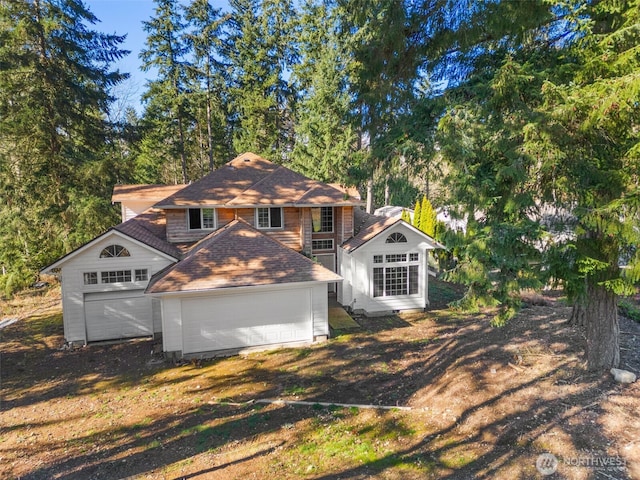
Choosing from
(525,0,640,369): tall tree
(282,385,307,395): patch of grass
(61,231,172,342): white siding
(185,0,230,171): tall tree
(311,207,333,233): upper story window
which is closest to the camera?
(525,0,640,369): tall tree

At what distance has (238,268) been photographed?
12.5 m

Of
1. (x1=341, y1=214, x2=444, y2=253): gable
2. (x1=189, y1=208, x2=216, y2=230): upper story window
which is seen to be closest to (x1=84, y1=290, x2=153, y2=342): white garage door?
(x1=189, y1=208, x2=216, y2=230): upper story window

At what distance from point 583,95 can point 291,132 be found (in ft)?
88.6

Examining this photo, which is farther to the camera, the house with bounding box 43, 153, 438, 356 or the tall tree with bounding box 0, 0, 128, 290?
the tall tree with bounding box 0, 0, 128, 290

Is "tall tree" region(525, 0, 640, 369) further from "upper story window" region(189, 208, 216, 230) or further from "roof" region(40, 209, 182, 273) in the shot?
"upper story window" region(189, 208, 216, 230)

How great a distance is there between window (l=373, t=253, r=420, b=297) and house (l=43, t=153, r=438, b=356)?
5 centimetres

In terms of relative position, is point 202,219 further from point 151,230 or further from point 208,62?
point 208,62

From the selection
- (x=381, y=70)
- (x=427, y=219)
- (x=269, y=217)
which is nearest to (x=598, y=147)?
(x=381, y=70)

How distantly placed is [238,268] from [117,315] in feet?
16.6

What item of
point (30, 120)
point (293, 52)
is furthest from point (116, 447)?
point (293, 52)

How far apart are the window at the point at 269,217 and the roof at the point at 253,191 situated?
0.57 m

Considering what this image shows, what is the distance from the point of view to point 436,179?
774cm

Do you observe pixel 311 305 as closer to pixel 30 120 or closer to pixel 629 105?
pixel 629 105

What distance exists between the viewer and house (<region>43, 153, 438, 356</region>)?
11945 millimetres
